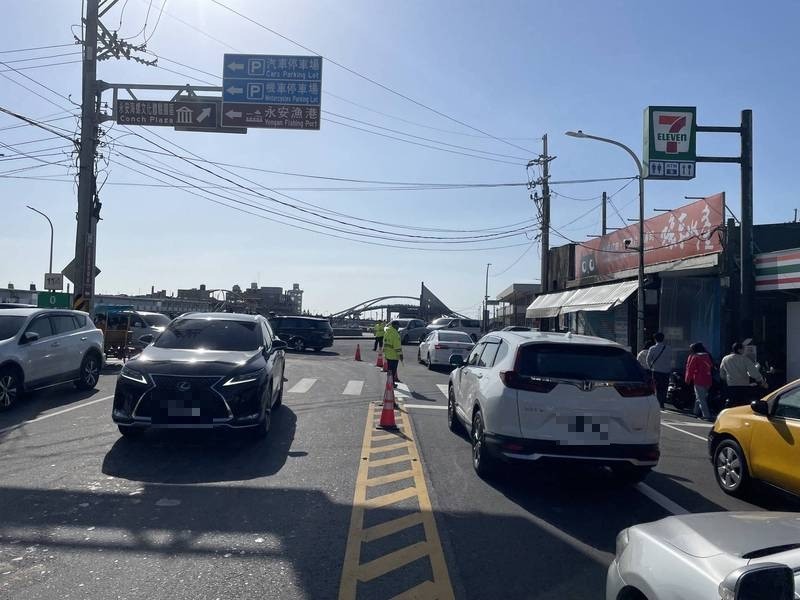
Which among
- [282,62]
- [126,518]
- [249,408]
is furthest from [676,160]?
[126,518]

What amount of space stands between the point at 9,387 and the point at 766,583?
1207 cm

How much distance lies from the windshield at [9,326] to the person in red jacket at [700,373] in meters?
12.7

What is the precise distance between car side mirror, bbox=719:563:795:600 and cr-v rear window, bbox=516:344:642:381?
4.90 metres

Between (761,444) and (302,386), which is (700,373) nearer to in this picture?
(761,444)

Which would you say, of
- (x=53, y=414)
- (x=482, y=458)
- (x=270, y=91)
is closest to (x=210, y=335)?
(x=53, y=414)

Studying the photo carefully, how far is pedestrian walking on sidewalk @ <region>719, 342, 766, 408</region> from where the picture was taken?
12938 millimetres

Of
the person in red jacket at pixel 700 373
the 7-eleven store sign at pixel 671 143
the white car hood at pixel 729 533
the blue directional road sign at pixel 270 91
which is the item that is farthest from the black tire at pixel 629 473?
the 7-eleven store sign at pixel 671 143

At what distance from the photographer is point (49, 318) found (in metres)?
13.4

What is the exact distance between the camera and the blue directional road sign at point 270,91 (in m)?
17.6

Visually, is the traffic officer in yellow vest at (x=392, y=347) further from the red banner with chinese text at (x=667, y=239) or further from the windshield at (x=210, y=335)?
the red banner with chinese text at (x=667, y=239)

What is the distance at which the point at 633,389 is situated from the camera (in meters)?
7.38

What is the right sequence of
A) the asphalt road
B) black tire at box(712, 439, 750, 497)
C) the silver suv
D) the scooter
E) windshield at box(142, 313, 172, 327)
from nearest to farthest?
the asphalt road
black tire at box(712, 439, 750, 497)
the silver suv
the scooter
windshield at box(142, 313, 172, 327)

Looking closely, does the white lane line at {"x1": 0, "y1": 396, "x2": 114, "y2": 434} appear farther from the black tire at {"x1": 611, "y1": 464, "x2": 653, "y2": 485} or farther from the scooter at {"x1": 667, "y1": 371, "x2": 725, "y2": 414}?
the scooter at {"x1": 667, "y1": 371, "x2": 725, "y2": 414}

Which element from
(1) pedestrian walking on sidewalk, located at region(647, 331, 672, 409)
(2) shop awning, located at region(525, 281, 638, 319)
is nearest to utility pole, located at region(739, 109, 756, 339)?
(1) pedestrian walking on sidewalk, located at region(647, 331, 672, 409)
